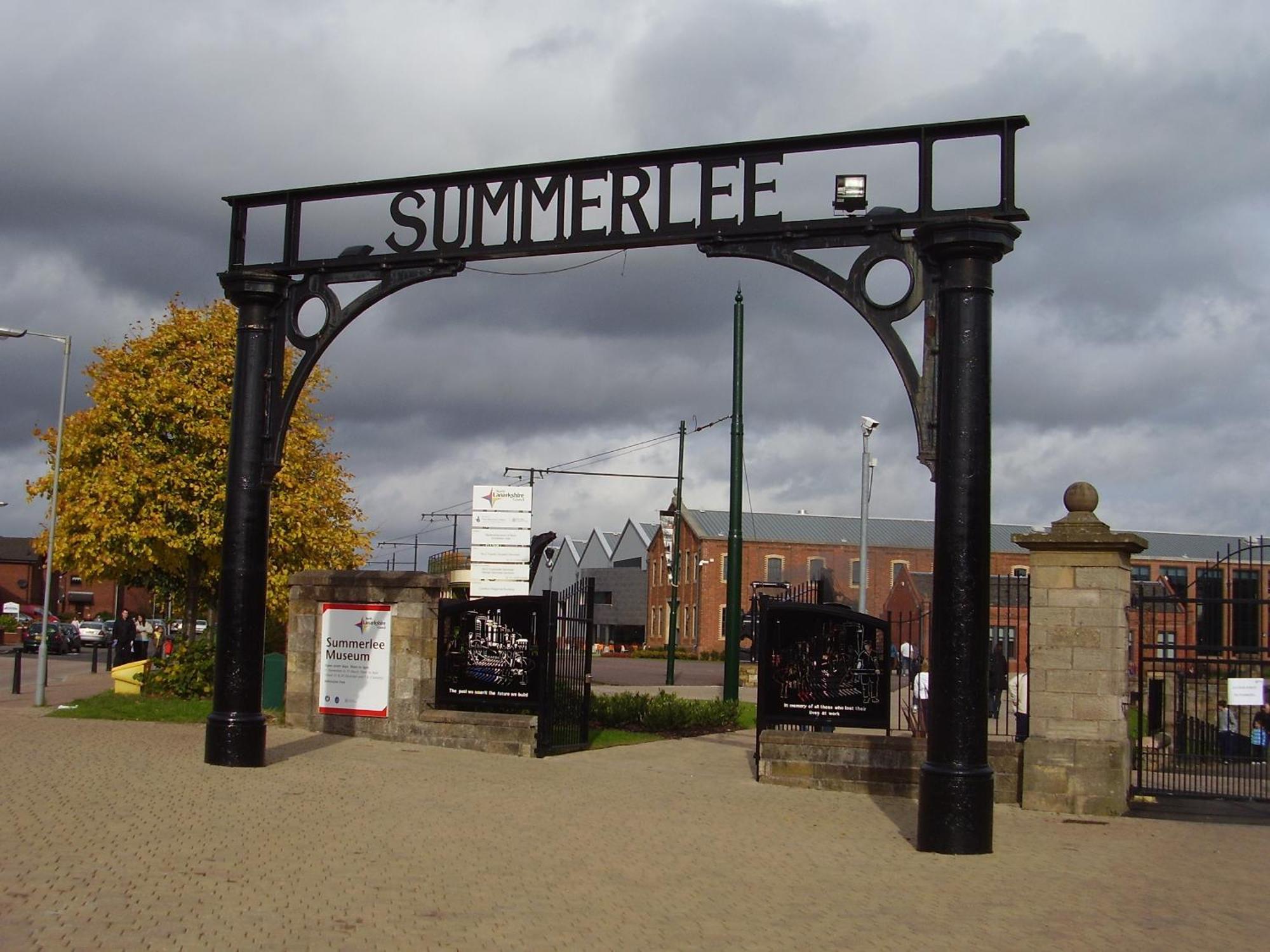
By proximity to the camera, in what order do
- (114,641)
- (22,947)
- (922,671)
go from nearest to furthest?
(22,947)
(922,671)
(114,641)

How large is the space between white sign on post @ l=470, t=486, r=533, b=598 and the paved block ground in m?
7.32

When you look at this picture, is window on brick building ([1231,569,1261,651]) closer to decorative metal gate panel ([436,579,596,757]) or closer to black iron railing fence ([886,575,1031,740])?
black iron railing fence ([886,575,1031,740])

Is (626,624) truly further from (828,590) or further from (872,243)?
(872,243)

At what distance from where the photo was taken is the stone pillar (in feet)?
37.7

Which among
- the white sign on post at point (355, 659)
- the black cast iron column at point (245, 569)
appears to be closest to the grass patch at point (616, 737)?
the white sign on post at point (355, 659)

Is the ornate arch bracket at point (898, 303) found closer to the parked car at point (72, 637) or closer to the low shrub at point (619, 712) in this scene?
the low shrub at point (619, 712)

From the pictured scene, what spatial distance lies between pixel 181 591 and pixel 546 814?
941 inches

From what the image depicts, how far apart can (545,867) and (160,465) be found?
66.3 feet

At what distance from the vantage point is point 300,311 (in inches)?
504

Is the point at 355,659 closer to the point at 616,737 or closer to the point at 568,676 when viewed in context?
the point at 568,676

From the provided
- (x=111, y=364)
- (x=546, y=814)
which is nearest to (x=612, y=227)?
(x=546, y=814)

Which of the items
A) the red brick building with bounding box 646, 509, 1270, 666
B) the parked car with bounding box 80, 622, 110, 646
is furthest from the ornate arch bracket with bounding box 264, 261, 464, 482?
the red brick building with bounding box 646, 509, 1270, 666

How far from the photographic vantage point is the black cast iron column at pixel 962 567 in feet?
30.7

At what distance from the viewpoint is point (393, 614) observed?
15.1m
